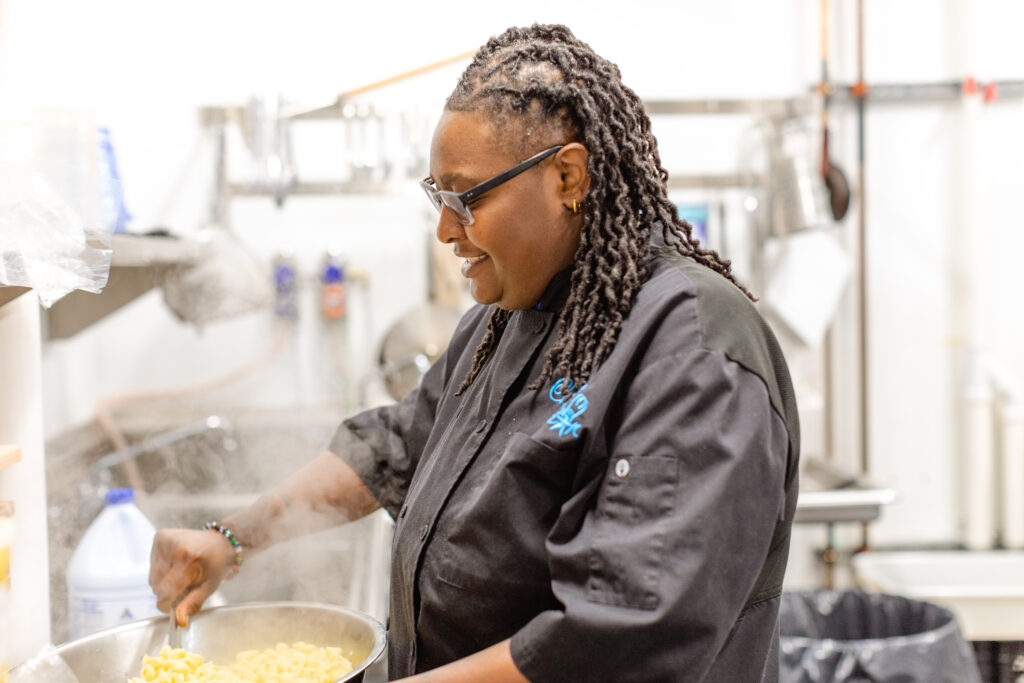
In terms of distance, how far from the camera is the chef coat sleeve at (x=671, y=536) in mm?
827

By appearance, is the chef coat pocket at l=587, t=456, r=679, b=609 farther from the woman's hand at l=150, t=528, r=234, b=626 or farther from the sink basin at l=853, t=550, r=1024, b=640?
the sink basin at l=853, t=550, r=1024, b=640

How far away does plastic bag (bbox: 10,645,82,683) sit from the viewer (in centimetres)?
105

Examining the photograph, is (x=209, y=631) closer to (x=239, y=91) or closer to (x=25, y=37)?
(x=25, y=37)

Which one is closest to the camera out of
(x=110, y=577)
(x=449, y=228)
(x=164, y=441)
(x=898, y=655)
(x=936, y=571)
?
(x=449, y=228)

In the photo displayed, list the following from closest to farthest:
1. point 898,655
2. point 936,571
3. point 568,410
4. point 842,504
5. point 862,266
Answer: point 568,410
point 898,655
point 842,504
point 936,571
point 862,266

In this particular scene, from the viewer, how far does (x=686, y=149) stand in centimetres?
304

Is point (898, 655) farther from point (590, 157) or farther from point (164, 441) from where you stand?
point (164, 441)

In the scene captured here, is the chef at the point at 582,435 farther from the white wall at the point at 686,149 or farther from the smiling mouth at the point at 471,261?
the white wall at the point at 686,149

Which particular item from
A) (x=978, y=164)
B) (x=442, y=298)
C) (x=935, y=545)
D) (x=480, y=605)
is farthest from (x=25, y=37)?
(x=935, y=545)

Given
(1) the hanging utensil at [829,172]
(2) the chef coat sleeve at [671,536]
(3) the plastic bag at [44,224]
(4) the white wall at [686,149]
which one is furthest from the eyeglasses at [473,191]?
(1) the hanging utensil at [829,172]

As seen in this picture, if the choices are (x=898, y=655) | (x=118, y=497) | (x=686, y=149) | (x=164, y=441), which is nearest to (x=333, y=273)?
(x=164, y=441)

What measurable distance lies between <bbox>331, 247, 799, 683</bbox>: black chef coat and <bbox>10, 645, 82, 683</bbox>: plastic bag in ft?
1.33

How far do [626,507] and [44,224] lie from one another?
0.76 metres

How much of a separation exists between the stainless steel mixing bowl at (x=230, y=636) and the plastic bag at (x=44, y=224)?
0.44 meters
